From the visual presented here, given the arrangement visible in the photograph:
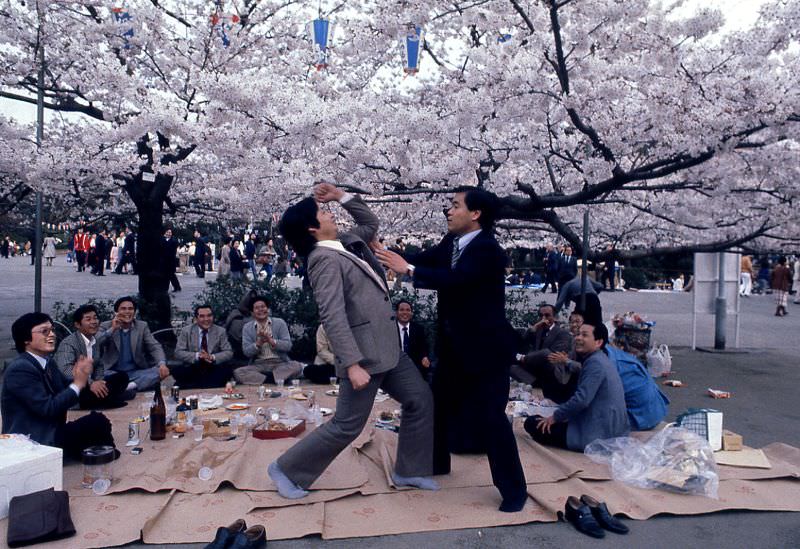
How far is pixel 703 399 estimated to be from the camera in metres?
7.50

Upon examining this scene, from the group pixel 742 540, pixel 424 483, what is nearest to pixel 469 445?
pixel 424 483

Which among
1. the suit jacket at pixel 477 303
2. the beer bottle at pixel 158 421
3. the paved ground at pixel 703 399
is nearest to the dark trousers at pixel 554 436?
the paved ground at pixel 703 399

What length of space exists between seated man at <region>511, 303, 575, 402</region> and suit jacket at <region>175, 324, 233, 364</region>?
317 cm

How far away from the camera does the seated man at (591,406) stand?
195 inches

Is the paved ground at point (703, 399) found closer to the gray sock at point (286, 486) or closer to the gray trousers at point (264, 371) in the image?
the gray sock at point (286, 486)

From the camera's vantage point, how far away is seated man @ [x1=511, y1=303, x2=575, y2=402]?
7.13m

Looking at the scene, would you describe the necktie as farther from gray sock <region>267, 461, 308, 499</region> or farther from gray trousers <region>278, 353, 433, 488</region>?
gray sock <region>267, 461, 308, 499</region>

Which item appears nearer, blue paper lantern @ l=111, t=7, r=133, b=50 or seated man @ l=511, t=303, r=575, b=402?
seated man @ l=511, t=303, r=575, b=402

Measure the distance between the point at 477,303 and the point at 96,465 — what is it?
8.50ft

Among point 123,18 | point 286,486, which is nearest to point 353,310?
point 286,486

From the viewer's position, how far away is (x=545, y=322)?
7949 mm

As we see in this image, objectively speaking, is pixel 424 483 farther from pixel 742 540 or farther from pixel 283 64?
pixel 283 64

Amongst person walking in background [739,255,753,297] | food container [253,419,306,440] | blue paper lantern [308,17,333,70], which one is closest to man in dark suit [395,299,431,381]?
food container [253,419,306,440]

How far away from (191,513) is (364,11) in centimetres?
748
